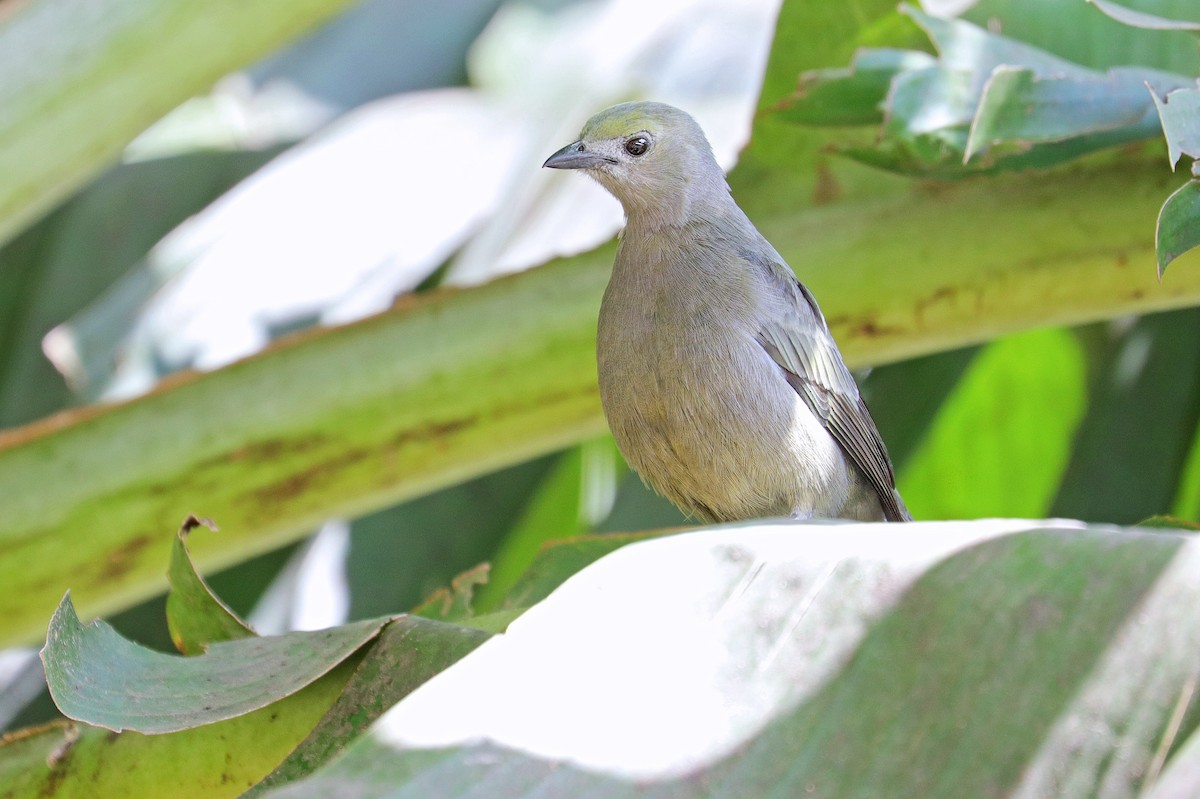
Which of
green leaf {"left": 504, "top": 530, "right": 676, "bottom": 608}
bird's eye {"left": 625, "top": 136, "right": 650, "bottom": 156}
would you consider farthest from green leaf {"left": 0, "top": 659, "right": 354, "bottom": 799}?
bird's eye {"left": 625, "top": 136, "right": 650, "bottom": 156}

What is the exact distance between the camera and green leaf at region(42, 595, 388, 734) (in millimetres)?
1373

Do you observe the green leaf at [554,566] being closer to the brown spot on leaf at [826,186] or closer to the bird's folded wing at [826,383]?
the bird's folded wing at [826,383]

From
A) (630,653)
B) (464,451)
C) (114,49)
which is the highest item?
(114,49)

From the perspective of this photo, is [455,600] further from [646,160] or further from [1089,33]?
[1089,33]

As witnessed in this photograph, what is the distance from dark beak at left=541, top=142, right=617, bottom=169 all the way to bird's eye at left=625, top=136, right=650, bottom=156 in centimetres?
5

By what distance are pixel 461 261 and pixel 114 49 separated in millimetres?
1489

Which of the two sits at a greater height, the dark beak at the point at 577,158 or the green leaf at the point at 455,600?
the dark beak at the point at 577,158

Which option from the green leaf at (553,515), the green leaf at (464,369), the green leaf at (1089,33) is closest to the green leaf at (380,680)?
the green leaf at (464,369)

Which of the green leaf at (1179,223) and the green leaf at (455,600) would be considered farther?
the green leaf at (455,600)

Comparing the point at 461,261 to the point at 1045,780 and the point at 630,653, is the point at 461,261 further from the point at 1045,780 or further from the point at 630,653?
the point at 1045,780

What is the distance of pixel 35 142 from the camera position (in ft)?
7.93

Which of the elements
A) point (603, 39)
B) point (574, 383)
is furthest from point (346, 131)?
point (574, 383)

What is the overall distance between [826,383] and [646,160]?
63cm

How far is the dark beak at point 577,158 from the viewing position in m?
2.71
